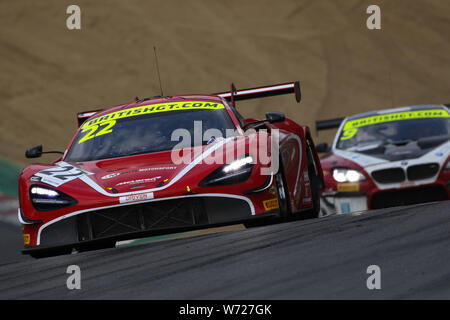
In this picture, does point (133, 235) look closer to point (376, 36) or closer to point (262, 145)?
point (262, 145)

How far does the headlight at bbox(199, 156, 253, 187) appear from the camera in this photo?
6723mm

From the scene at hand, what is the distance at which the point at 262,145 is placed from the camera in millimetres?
7125

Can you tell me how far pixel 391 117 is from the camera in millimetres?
11500

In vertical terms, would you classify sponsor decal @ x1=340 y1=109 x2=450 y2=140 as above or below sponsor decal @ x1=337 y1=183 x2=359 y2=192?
above

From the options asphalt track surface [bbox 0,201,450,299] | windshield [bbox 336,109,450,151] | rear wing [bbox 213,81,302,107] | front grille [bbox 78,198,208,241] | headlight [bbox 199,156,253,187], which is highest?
rear wing [bbox 213,81,302,107]

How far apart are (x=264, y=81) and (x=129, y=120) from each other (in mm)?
18910

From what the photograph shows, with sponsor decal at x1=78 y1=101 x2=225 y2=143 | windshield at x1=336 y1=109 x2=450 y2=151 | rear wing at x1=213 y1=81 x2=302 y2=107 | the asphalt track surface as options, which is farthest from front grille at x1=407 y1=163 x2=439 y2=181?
the asphalt track surface

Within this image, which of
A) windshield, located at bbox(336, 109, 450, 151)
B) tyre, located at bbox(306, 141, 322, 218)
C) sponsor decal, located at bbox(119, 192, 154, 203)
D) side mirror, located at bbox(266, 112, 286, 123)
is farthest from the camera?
Answer: windshield, located at bbox(336, 109, 450, 151)

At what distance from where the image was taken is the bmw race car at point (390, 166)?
9.83 meters

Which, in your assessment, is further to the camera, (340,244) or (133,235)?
(133,235)

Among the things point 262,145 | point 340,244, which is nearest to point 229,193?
point 262,145

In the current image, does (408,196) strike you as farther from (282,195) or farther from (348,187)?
(282,195)

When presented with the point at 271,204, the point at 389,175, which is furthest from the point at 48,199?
the point at 389,175

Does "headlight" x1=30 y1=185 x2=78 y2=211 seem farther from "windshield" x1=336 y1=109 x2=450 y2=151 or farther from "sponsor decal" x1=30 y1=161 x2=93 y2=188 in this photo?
"windshield" x1=336 y1=109 x2=450 y2=151
